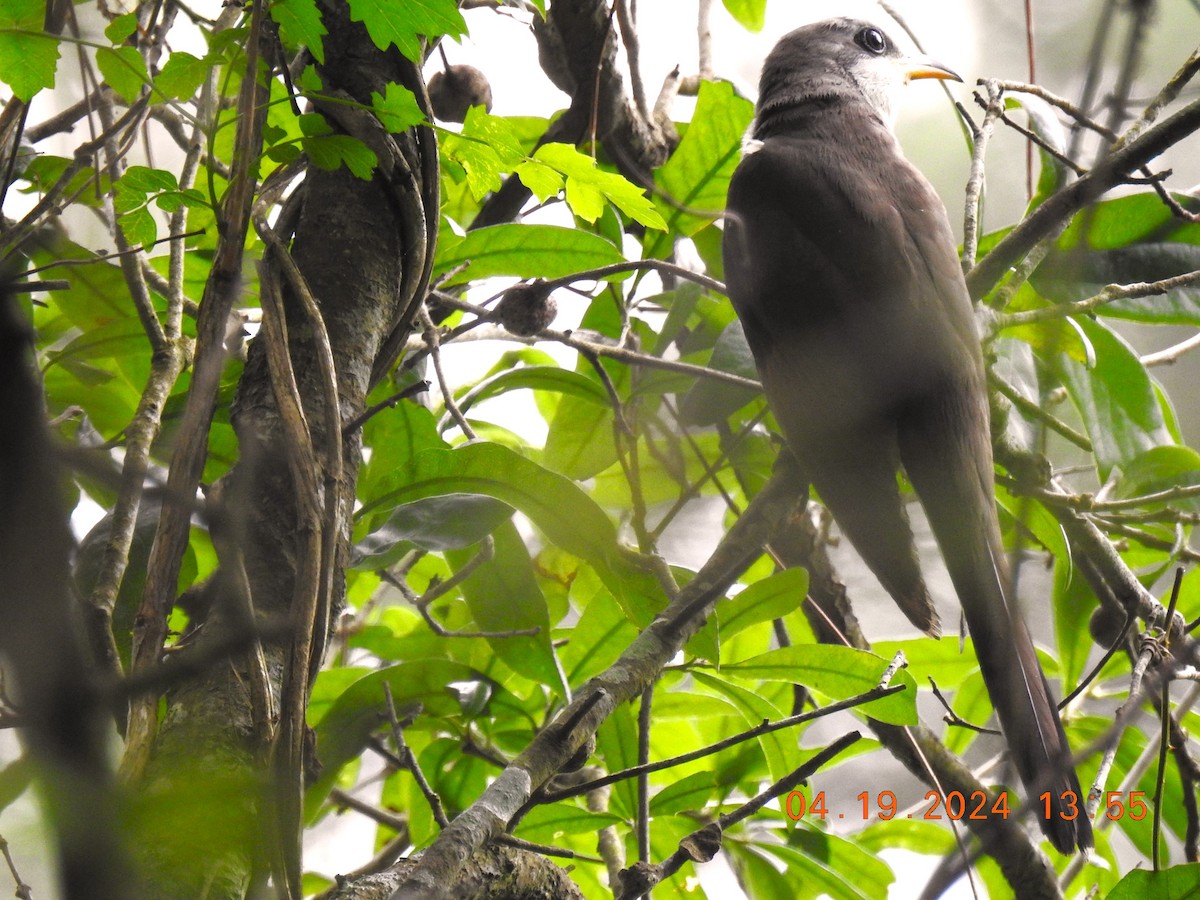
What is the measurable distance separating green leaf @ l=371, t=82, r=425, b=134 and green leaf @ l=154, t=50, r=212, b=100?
20 centimetres

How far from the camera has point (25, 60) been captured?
3.48 ft

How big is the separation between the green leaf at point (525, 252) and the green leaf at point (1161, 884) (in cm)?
114

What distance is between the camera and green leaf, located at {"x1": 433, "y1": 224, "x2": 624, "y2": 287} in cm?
Answer: 167

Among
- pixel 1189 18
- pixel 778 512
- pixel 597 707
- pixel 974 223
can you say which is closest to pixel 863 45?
pixel 974 223

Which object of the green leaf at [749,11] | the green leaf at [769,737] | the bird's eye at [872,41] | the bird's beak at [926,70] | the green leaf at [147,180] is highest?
the bird's eye at [872,41]

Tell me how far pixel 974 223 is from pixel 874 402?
34 cm

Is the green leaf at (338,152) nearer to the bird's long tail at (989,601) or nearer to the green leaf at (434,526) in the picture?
the green leaf at (434,526)

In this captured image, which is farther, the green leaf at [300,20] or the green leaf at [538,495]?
the green leaf at [538,495]

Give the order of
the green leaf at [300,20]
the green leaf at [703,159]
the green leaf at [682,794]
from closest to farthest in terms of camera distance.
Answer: the green leaf at [300,20] < the green leaf at [682,794] < the green leaf at [703,159]

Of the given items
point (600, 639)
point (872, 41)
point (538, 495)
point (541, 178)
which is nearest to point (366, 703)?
point (600, 639)

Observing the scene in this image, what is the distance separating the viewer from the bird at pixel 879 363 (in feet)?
5.41

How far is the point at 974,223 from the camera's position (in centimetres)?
172
